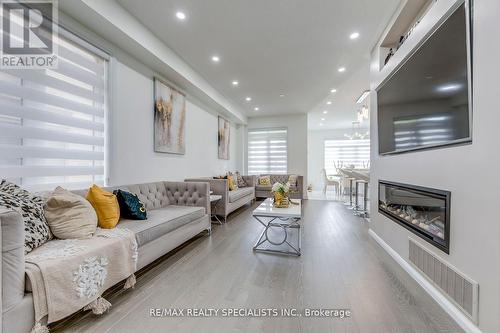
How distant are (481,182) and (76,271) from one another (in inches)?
104

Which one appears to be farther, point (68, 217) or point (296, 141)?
point (296, 141)

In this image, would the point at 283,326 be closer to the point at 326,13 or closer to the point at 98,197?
the point at 98,197

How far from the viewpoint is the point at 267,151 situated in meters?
7.72

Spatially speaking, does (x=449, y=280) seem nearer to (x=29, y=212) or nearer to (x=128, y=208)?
(x=128, y=208)

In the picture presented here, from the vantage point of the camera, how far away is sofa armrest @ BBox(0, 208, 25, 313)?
43.6 inches

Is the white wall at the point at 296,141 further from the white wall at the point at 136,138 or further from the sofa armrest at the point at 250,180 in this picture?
the white wall at the point at 136,138

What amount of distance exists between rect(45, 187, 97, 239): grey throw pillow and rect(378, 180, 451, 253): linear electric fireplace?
9.39 ft

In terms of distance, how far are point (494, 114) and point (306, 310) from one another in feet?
5.70

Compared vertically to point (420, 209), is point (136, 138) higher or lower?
higher

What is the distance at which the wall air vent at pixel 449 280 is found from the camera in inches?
52.6

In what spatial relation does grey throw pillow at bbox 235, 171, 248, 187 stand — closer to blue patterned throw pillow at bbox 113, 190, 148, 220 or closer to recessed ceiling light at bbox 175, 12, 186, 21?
blue patterned throw pillow at bbox 113, 190, 148, 220

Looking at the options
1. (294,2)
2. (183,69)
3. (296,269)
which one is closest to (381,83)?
(294,2)

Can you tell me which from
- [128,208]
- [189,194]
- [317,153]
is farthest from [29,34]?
[317,153]

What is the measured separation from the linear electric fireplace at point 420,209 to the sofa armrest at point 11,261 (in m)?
2.82
